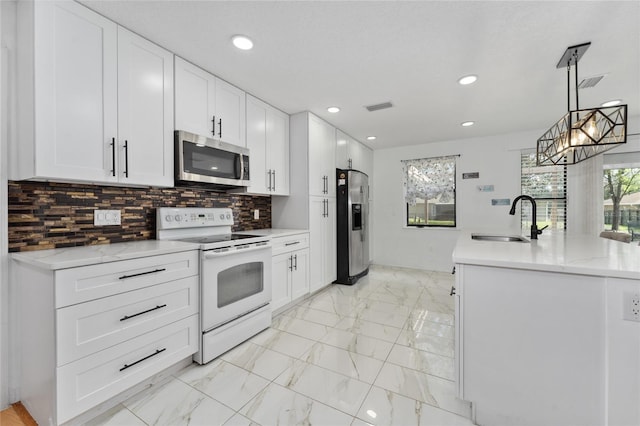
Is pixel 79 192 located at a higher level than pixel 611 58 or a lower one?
lower

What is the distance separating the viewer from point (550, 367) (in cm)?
122

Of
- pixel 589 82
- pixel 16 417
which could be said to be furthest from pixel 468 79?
pixel 16 417

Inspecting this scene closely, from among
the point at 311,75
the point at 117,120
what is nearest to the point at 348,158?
the point at 311,75

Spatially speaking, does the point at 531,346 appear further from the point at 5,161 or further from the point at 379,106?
the point at 5,161

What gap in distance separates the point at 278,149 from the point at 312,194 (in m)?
0.70

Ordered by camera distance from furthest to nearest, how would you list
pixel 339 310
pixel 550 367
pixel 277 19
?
pixel 339 310 < pixel 277 19 < pixel 550 367

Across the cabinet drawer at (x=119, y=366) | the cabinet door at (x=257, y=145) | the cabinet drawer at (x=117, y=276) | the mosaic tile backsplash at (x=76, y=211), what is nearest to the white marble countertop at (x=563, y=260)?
the cabinet drawer at (x=117, y=276)

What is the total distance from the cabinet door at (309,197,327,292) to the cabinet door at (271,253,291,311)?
46 centimetres

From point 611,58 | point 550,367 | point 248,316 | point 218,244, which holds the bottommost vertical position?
point 248,316

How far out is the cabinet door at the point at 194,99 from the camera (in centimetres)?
213

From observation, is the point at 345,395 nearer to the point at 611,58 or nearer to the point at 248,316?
the point at 248,316

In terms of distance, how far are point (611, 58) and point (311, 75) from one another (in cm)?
243

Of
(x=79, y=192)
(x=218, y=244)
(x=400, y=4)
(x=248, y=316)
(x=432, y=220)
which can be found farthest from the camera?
(x=432, y=220)

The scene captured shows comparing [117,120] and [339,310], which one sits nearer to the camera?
[117,120]
